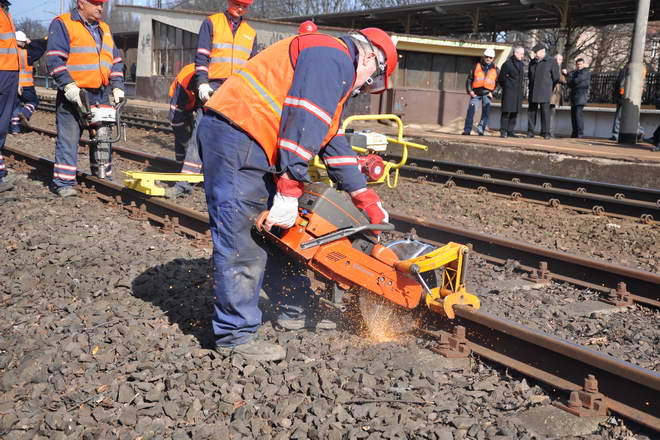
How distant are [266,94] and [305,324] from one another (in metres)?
1.59

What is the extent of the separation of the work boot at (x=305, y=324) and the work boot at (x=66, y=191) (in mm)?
4731

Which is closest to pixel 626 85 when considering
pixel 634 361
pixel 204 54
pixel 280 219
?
pixel 204 54

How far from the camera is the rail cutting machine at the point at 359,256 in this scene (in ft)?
12.3

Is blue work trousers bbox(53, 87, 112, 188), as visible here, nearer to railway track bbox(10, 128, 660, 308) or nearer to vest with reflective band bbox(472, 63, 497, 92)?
railway track bbox(10, 128, 660, 308)

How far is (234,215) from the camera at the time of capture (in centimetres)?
364

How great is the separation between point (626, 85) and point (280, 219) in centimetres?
1321

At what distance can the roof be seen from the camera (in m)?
18.9

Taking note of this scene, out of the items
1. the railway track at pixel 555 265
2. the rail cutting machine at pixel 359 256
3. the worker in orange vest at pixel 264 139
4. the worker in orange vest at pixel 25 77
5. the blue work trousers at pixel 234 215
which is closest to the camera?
the worker in orange vest at pixel 264 139

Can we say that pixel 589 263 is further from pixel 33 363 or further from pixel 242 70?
pixel 33 363

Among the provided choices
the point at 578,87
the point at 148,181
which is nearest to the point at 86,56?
the point at 148,181

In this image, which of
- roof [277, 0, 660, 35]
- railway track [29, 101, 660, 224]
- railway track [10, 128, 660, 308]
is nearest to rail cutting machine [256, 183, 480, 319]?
railway track [10, 128, 660, 308]

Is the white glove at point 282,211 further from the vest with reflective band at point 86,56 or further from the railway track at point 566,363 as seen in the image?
the vest with reflective band at point 86,56

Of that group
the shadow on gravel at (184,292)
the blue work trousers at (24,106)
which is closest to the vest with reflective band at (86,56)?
the shadow on gravel at (184,292)

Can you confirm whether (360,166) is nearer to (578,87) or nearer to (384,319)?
(384,319)
